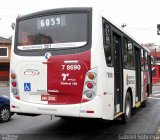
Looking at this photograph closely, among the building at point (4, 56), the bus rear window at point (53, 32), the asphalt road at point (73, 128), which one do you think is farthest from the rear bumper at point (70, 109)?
the building at point (4, 56)

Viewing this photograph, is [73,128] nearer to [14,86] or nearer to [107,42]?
[14,86]

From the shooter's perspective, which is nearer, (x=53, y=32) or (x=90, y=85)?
(x=90, y=85)

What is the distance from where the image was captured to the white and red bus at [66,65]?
717 cm

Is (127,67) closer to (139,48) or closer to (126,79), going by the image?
(126,79)

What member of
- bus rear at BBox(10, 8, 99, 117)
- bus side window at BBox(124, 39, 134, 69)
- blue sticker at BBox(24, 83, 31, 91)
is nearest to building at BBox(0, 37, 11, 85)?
bus side window at BBox(124, 39, 134, 69)

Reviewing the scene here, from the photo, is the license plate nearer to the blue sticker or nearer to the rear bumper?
the rear bumper

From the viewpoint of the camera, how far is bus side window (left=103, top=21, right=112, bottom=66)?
7.58 metres

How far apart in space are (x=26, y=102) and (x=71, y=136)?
147cm

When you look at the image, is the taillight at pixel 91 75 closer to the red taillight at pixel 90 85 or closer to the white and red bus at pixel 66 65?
the white and red bus at pixel 66 65

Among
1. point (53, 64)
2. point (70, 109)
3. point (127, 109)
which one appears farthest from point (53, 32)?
point (127, 109)

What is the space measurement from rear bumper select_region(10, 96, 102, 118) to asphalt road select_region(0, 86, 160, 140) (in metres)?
0.79

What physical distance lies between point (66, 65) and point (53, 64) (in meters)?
0.35

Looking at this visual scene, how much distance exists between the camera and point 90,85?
281 inches

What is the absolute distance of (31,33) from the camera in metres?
8.10
